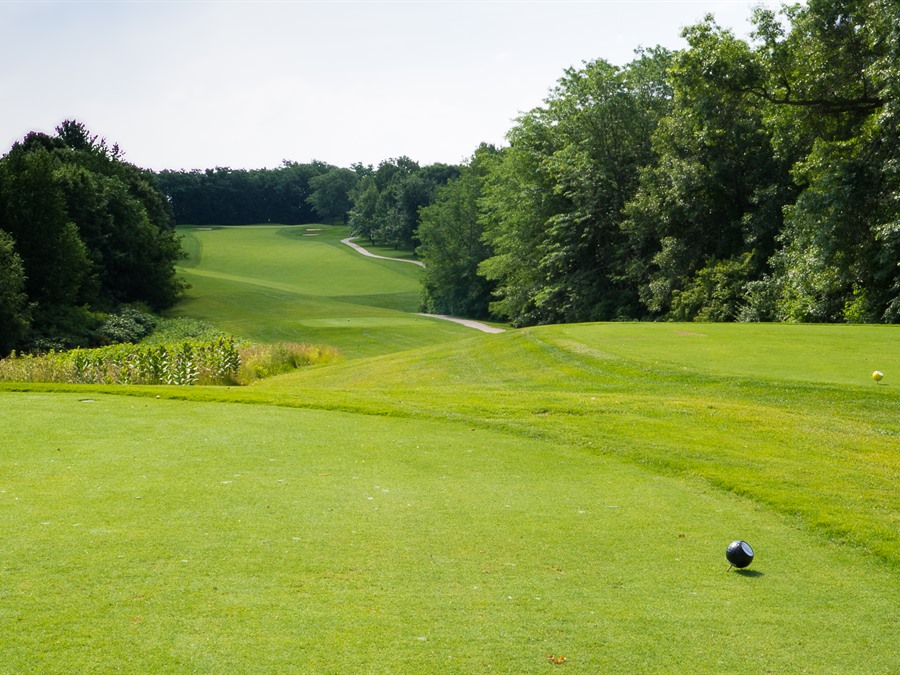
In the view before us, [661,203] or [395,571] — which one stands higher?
[661,203]

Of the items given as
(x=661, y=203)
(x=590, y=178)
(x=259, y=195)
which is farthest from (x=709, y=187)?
(x=259, y=195)

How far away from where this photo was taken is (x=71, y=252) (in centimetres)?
4781

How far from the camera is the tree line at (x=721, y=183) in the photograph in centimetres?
2978

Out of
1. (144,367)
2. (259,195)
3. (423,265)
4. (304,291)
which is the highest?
(259,195)

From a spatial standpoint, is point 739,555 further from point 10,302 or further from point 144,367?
point 10,302

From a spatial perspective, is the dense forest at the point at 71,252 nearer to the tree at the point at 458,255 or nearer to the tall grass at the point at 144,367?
the tall grass at the point at 144,367

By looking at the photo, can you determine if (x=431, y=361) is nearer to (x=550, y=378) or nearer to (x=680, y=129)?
(x=550, y=378)

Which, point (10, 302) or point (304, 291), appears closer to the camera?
point (10, 302)

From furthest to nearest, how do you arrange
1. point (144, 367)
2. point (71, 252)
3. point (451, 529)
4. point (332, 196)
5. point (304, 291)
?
point (332, 196), point (304, 291), point (71, 252), point (144, 367), point (451, 529)

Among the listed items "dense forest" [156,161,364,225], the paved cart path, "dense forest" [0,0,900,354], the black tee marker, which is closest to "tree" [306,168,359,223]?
"dense forest" [156,161,364,225]

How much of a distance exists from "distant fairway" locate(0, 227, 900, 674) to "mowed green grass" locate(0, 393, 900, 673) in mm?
24

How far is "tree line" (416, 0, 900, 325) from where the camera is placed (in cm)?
2978

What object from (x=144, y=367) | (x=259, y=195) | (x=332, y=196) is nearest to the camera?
(x=144, y=367)

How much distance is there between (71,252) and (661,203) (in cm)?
3380
